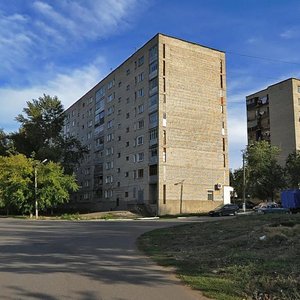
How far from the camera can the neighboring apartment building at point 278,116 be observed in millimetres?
91500

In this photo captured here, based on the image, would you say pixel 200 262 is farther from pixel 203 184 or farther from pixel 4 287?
pixel 203 184

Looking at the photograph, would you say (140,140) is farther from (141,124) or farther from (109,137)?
(109,137)

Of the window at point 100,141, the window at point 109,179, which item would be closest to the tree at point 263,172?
the window at point 109,179

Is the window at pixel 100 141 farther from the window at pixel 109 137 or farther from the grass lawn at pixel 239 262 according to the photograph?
the grass lawn at pixel 239 262

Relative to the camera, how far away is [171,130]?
63844 millimetres

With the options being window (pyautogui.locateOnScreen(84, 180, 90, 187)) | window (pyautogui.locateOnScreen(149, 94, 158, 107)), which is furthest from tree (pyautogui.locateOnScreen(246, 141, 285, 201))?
window (pyautogui.locateOnScreen(84, 180, 90, 187))

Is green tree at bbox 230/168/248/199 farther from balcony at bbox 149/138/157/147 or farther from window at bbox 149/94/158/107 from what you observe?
window at bbox 149/94/158/107

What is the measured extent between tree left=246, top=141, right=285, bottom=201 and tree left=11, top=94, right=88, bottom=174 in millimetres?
29708

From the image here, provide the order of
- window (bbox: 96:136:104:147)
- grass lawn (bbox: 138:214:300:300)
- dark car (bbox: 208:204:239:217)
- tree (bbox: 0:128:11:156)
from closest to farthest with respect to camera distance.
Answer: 1. grass lawn (bbox: 138:214:300:300)
2. dark car (bbox: 208:204:239:217)
3. tree (bbox: 0:128:11:156)
4. window (bbox: 96:136:104:147)

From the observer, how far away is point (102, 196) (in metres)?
79.5

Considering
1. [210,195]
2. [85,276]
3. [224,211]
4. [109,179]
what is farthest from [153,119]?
[85,276]

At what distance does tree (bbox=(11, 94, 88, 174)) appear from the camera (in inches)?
2884

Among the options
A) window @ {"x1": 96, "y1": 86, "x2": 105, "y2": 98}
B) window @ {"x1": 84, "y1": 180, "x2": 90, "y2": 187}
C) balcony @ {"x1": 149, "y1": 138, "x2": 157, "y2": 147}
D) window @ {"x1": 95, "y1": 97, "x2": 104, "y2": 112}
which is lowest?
window @ {"x1": 84, "y1": 180, "x2": 90, "y2": 187}

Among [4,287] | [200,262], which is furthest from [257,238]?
[4,287]
